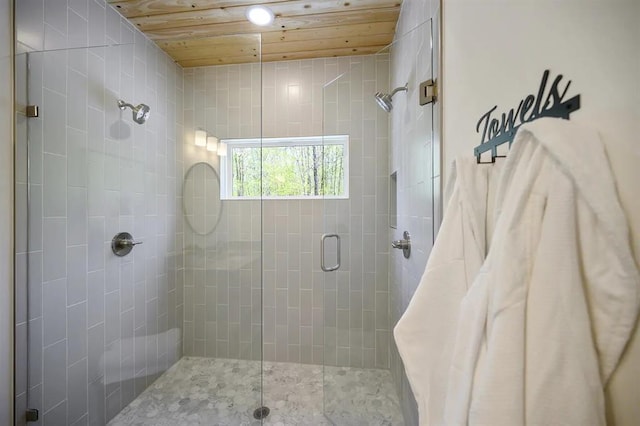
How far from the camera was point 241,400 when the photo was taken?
154 centimetres

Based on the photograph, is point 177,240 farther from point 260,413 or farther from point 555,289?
point 555,289

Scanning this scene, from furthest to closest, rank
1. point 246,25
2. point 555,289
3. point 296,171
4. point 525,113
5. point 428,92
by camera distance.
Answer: point 296,171
point 246,25
point 428,92
point 525,113
point 555,289

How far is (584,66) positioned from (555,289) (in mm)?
379

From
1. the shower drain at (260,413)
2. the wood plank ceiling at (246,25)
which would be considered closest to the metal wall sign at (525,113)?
the wood plank ceiling at (246,25)

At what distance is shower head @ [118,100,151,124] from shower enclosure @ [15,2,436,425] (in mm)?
13

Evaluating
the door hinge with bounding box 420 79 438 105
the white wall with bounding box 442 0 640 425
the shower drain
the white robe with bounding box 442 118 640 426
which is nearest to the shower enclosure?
the shower drain

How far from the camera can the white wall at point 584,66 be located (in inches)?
14.1

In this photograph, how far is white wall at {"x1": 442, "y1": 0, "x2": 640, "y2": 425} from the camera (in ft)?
1.17

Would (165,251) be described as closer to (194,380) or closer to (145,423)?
(194,380)

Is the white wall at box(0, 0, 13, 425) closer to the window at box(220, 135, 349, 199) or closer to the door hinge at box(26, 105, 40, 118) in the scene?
the door hinge at box(26, 105, 40, 118)

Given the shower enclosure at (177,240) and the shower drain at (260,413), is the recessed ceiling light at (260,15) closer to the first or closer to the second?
the shower enclosure at (177,240)

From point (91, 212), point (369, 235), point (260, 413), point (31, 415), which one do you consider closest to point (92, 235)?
point (91, 212)

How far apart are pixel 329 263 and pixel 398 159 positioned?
0.83 metres

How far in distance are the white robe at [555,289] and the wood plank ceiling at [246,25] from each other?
1.59 meters
